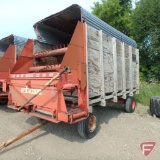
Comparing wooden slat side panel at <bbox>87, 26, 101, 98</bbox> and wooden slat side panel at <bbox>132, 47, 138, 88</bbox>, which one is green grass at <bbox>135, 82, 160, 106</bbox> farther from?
wooden slat side panel at <bbox>87, 26, 101, 98</bbox>

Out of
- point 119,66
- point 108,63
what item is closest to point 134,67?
point 119,66

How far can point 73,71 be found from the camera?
12.3 ft

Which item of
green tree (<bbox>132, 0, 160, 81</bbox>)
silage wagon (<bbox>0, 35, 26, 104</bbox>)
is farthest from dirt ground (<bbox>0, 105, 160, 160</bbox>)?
green tree (<bbox>132, 0, 160, 81</bbox>)

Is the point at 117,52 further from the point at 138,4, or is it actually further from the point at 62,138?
the point at 138,4

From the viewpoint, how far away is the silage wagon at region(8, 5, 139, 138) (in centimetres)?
364

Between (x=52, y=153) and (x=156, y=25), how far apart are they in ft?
50.9

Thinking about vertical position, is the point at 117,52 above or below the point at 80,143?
above

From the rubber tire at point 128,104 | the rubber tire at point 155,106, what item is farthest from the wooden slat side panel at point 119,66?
the rubber tire at point 155,106

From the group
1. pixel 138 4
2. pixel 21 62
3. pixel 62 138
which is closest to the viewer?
pixel 62 138

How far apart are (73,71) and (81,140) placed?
1.66 meters

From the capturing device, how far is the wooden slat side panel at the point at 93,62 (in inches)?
160

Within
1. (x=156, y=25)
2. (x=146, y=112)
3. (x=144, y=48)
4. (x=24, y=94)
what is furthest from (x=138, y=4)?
(x=24, y=94)

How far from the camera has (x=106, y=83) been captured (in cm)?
468

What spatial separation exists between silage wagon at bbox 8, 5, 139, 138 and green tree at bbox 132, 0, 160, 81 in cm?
1153
